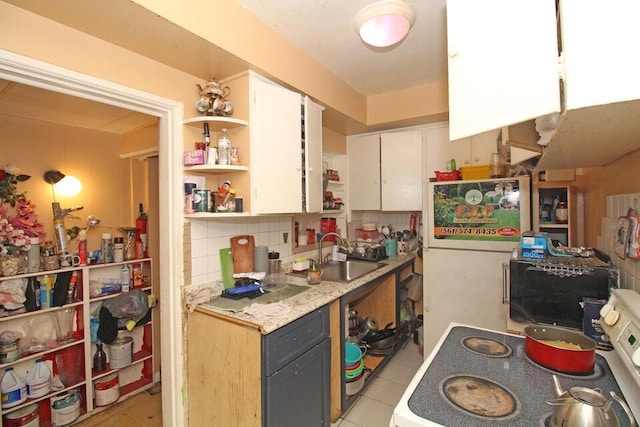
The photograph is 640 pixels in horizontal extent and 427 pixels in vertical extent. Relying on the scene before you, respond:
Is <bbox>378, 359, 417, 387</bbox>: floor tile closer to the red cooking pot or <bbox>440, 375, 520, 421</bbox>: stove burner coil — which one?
the red cooking pot

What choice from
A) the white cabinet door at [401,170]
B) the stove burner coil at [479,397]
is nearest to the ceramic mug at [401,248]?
the white cabinet door at [401,170]

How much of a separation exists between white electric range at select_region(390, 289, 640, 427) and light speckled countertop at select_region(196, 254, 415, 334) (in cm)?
69

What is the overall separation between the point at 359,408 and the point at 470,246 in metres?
1.38

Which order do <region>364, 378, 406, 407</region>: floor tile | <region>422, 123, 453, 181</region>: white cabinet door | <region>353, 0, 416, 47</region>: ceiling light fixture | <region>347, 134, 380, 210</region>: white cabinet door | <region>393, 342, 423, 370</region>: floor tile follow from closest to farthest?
1. <region>353, 0, 416, 47</region>: ceiling light fixture
2. <region>364, 378, 406, 407</region>: floor tile
3. <region>393, 342, 423, 370</region>: floor tile
4. <region>422, 123, 453, 181</region>: white cabinet door
5. <region>347, 134, 380, 210</region>: white cabinet door

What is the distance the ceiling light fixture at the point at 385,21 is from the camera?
1489 millimetres

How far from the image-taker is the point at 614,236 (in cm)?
128

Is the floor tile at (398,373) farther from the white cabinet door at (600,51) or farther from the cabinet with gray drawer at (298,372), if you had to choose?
the white cabinet door at (600,51)

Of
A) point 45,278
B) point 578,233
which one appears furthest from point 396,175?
point 45,278

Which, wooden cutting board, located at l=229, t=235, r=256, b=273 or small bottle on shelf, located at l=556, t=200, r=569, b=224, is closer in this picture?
wooden cutting board, located at l=229, t=235, r=256, b=273

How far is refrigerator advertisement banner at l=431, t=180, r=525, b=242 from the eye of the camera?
2.03 m

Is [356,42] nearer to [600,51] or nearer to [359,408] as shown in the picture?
[600,51]

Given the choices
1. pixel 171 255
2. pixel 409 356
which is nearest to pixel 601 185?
pixel 409 356

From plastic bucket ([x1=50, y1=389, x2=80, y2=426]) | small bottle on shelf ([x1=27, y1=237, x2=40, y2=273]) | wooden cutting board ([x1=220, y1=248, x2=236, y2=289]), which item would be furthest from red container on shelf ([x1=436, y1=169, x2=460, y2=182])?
plastic bucket ([x1=50, y1=389, x2=80, y2=426])

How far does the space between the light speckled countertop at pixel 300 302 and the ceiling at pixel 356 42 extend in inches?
60.3
